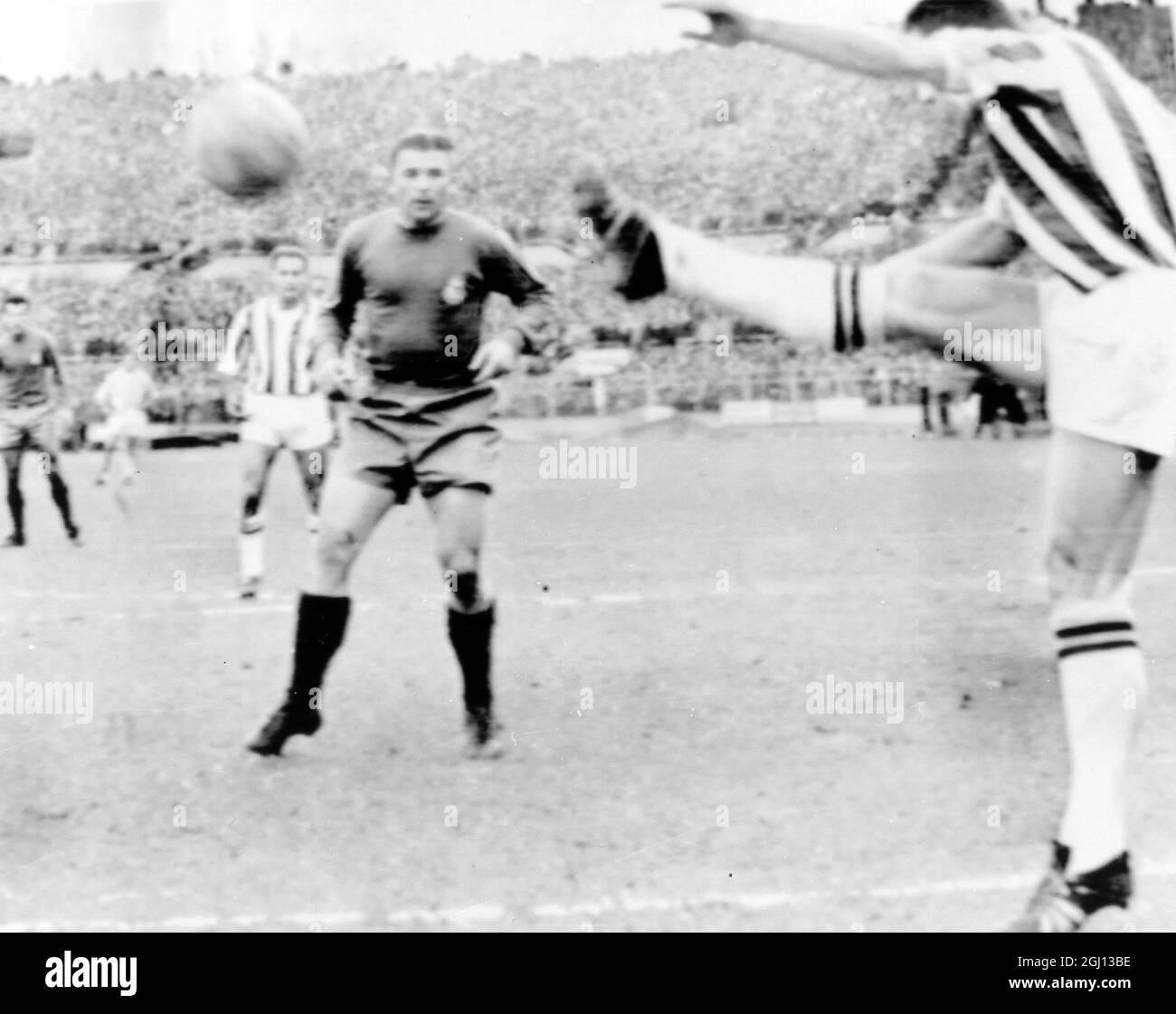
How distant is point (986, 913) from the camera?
2504 millimetres

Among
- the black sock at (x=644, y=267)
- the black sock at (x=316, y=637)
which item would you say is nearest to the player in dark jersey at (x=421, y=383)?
the black sock at (x=316, y=637)

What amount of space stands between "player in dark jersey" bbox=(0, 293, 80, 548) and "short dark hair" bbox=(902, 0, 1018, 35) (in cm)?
190

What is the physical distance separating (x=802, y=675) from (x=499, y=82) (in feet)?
4.26

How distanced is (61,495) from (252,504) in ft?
1.71

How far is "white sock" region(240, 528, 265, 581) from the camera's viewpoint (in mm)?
2795

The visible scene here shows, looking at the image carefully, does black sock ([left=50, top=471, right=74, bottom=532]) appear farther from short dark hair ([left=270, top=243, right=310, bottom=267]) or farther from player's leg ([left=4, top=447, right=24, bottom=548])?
short dark hair ([left=270, top=243, right=310, bottom=267])

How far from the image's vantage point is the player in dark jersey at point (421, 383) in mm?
2740

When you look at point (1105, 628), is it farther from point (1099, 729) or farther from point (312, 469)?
point (312, 469)

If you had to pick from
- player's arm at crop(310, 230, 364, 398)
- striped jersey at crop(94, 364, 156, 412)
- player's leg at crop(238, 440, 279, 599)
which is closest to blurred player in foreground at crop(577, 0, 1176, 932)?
player's arm at crop(310, 230, 364, 398)

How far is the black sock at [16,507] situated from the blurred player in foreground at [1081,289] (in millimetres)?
1380
